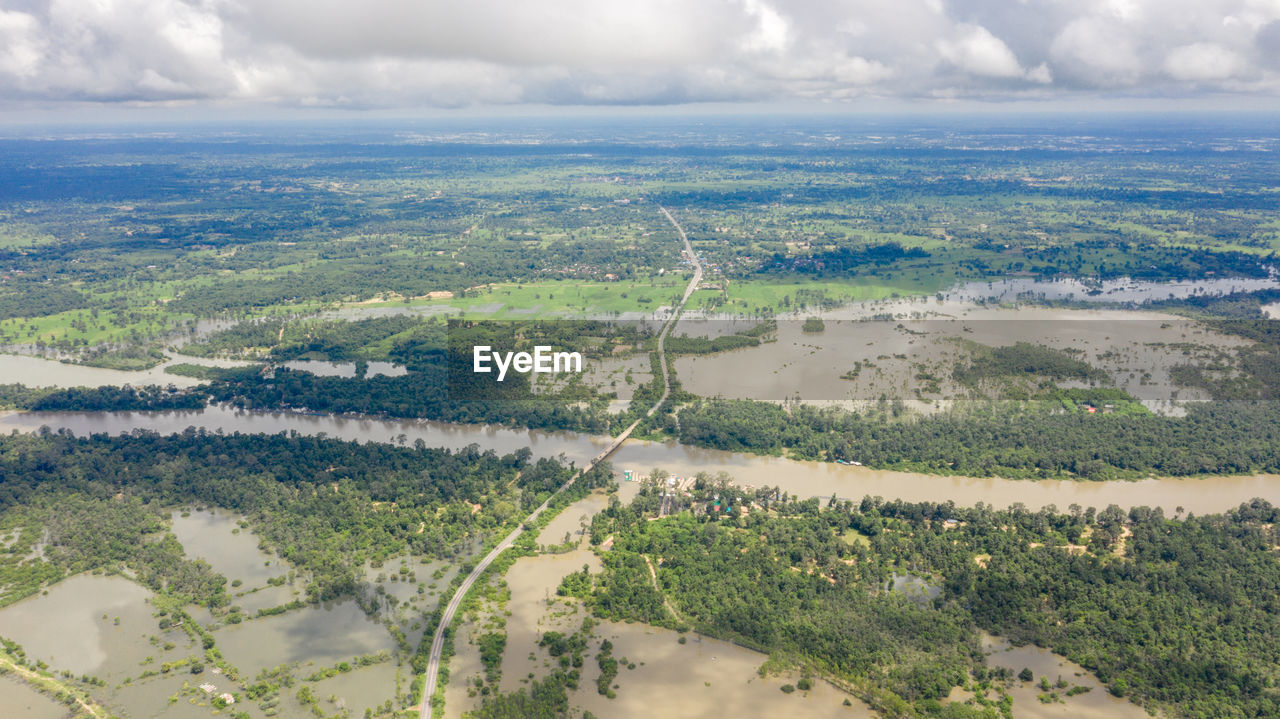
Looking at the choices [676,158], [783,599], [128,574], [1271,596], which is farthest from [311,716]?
[676,158]

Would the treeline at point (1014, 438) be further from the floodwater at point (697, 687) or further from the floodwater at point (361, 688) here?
the floodwater at point (361, 688)

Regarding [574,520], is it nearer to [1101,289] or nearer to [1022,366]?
[1022,366]

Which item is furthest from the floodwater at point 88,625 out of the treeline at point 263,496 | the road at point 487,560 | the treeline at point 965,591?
the treeline at point 965,591

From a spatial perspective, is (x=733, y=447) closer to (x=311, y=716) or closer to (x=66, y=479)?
(x=311, y=716)

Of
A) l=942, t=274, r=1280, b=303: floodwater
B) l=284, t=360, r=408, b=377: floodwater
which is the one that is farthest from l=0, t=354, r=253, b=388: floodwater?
l=942, t=274, r=1280, b=303: floodwater

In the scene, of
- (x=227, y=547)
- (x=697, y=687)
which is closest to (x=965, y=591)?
(x=697, y=687)

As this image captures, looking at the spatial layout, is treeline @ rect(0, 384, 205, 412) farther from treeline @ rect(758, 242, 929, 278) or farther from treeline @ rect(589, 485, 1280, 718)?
treeline @ rect(758, 242, 929, 278)

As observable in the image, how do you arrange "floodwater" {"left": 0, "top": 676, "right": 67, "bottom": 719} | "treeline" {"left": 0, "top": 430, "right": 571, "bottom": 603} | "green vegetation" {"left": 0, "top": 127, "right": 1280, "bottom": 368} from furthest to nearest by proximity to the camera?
"green vegetation" {"left": 0, "top": 127, "right": 1280, "bottom": 368}
"treeline" {"left": 0, "top": 430, "right": 571, "bottom": 603}
"floodwater" {"left": 0, "top": 676, "right": 67, "bottom": 719}
